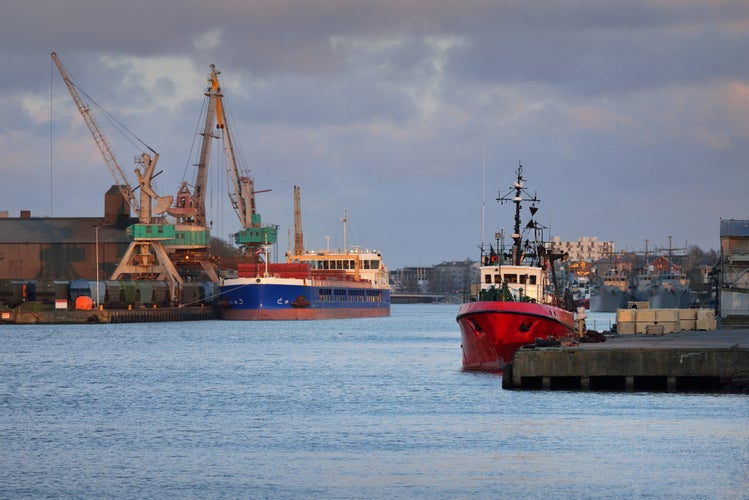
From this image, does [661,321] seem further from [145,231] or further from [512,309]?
[145,231]

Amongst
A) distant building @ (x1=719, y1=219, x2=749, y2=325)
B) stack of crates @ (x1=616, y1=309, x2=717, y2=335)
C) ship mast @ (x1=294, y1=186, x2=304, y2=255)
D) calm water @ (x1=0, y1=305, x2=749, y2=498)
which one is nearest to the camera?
calm water @ (x1=0, y1=305, x2=749, y2=498)

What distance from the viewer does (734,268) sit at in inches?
3228

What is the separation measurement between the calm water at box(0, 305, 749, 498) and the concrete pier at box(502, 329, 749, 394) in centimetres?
65

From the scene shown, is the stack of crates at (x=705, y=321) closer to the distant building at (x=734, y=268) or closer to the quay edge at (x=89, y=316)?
the distant building at (x=734, y=268)

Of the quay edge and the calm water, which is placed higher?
the quay edge

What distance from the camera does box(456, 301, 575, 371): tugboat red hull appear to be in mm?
49844

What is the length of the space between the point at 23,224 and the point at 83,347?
9096 cm

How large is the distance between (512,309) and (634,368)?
31.9ft

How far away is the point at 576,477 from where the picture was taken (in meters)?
27.8

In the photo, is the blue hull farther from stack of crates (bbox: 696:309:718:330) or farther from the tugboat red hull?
the tugboat red hull

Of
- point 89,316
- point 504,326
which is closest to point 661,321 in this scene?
point 504,326

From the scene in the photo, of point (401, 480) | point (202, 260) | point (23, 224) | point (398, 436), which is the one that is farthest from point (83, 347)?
point (23, 224)

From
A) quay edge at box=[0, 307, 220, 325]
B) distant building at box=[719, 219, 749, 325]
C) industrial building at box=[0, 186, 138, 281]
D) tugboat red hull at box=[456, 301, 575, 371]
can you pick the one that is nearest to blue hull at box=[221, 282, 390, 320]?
quay edge at box=[0, 307, 220, 325]

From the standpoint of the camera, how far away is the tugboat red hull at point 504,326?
49.8 m
